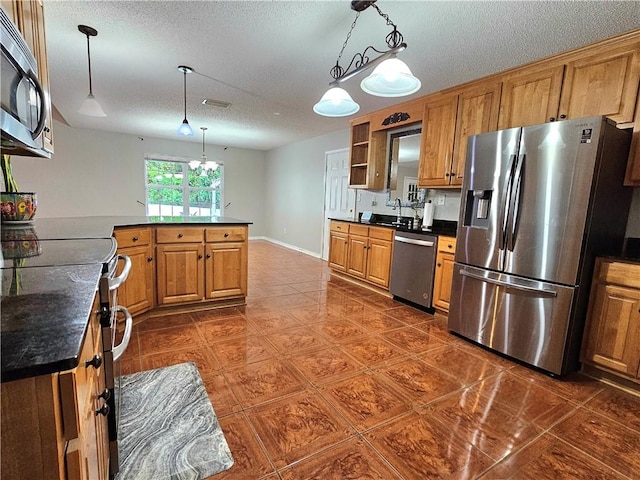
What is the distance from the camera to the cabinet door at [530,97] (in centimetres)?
256

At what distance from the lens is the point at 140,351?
91.8 inches

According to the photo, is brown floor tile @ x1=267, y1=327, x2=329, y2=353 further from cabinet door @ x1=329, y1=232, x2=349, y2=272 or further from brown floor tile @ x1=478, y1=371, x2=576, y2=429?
cabinet door @ x1=329, y1=232, x2=349, y2=272

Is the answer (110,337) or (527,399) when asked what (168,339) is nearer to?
(110,337)

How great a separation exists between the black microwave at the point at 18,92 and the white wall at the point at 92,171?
618 cm

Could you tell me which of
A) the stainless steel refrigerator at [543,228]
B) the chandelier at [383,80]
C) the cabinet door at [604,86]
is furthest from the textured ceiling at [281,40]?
the stainless steel refrigerator at [543,228]

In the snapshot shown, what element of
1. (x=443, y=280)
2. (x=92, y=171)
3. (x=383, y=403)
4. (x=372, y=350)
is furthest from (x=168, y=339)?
(x=92, y=171)

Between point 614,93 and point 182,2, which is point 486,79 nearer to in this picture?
point 614,93

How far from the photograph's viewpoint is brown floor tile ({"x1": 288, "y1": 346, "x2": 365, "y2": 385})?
2.08 meters

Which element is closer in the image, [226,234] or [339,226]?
[226,234]

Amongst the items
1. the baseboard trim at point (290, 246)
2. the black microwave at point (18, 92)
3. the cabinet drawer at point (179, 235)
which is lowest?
the baseboard trim at point (290, 246)

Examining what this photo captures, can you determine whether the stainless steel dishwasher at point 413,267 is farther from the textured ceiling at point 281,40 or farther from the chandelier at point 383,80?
the chandelier at point 383,80

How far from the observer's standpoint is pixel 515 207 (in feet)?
7.67

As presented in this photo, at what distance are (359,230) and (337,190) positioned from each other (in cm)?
176

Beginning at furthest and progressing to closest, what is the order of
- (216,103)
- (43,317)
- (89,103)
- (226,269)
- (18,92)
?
1. (216,103)
2. (226,269)
3. (89,103)
4. (18,92)
5. (43,317)
